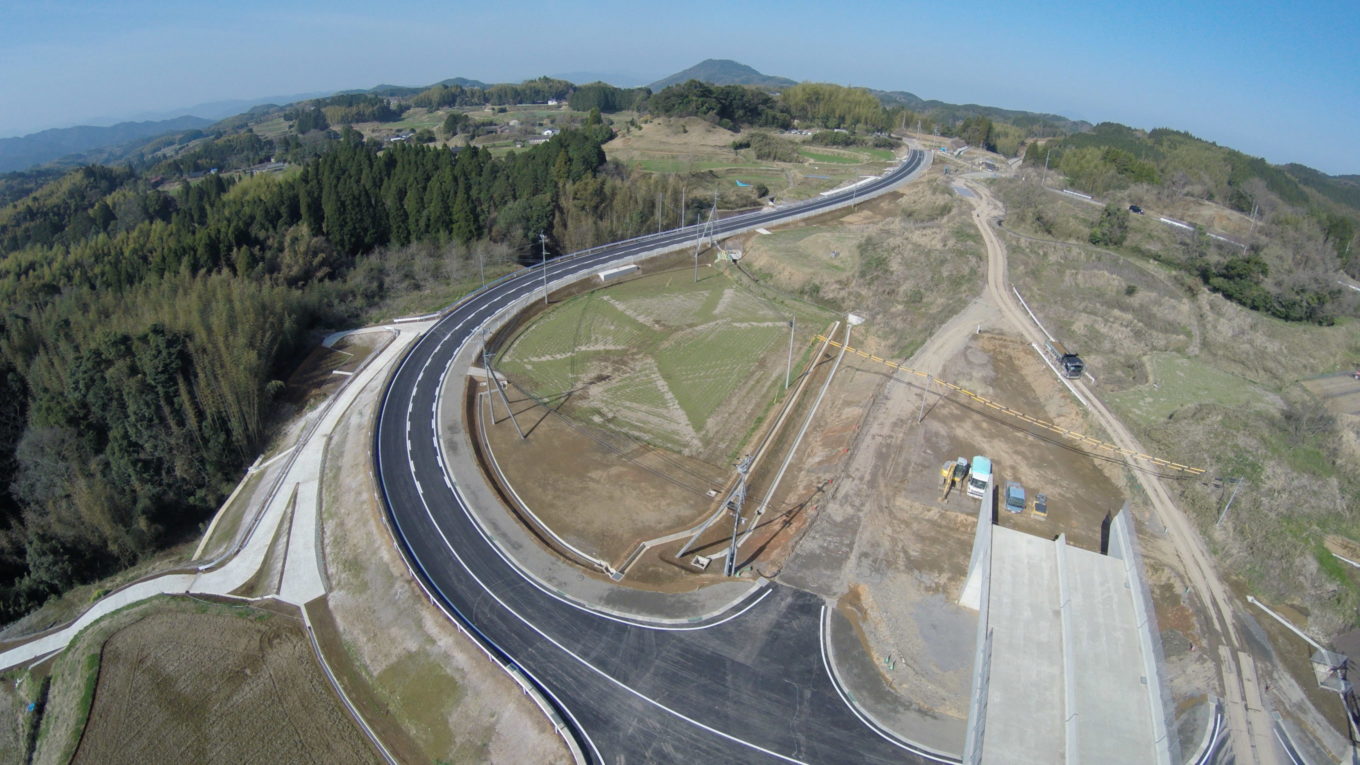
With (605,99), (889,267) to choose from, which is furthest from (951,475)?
(605,99)

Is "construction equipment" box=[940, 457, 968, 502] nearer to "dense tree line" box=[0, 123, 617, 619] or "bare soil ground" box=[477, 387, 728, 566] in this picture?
"bare soil ground" box=[477, 387, 728, 566]

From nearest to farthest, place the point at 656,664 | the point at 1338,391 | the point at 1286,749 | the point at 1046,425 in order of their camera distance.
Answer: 1. the point at 1286,749
2. the point at 656,664
3. the point at 1046,425
4. the point at 1338,391

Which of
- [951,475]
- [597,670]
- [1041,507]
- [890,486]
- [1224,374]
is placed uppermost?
[1224,374]

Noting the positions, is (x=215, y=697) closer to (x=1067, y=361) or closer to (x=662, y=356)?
(x=662, y=356)

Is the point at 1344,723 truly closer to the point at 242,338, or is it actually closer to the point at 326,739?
the point at 326,739

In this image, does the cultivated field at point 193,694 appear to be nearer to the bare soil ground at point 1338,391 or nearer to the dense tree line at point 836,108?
the bare soil ground at point 1338,391

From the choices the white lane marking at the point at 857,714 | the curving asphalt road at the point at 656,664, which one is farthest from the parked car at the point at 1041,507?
the white lane marking at the point at 857,714

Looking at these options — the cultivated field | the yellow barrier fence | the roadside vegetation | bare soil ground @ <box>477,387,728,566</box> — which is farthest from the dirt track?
the cultivated field

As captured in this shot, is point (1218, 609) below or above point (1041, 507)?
below
